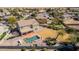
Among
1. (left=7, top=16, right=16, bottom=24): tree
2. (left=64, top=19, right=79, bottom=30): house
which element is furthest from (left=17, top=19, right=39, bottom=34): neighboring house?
(left=64, top=19, right=79, bottom=30): house

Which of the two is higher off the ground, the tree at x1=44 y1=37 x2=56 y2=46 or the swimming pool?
the swimming pool

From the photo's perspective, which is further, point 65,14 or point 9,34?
point 65,14

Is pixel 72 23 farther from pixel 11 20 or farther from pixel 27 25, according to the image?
pixel 11 20

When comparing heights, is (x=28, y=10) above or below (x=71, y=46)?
above

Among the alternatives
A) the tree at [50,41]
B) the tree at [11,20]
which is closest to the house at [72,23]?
the tree at [50,41]

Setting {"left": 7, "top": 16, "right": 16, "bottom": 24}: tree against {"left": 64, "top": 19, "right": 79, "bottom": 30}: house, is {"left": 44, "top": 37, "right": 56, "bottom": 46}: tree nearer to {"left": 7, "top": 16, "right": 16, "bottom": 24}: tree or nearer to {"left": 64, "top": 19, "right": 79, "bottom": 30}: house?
{"left": 64, "top": 19, "right": 79, "bottom": 30}: house
